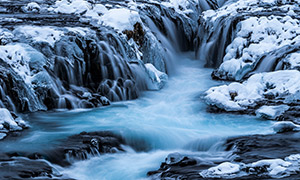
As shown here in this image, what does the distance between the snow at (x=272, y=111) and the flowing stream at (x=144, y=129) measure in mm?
178

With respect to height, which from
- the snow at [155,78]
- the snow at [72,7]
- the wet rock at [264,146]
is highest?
the snow at [72,7]

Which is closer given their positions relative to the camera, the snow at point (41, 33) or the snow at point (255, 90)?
the snow at point (255, 90)

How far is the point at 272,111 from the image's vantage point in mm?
7848

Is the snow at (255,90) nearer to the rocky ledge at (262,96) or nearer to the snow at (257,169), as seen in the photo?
the rocky ledge at (262,96)

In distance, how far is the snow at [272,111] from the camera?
7.75 metres

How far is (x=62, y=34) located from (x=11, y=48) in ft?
4.52

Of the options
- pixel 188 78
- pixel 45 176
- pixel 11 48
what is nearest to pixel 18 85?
pixel 11 48

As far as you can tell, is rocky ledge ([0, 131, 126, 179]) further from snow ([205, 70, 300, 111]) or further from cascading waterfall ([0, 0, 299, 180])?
snow ([205, 70, 300, 111])

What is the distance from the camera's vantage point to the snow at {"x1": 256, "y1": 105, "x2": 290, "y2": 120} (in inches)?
305

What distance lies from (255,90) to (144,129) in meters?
2.90

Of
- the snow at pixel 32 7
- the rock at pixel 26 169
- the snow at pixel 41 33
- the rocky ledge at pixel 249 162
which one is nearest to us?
the rocky ledge at pixel 249 162

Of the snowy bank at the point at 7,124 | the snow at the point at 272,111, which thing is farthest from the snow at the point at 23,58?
the snow at the point at 272,111

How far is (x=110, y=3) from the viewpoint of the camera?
43.7 ft

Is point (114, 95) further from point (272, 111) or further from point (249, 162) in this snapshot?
point (249, 162)
